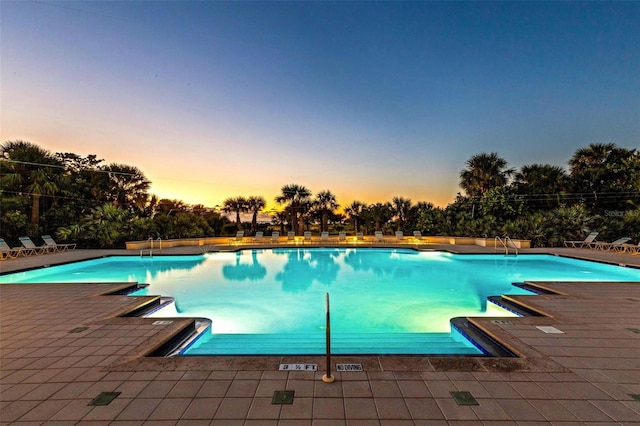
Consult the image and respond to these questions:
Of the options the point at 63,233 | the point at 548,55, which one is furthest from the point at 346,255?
the point at 63,233

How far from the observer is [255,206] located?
19062 millimetres

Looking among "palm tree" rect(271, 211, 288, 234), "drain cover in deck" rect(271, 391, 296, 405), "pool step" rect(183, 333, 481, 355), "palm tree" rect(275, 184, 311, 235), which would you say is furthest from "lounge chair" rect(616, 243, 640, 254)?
"palm tree" rect(271, 211, 288, 234)

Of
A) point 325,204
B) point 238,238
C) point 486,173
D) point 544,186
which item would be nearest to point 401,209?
point 325,204

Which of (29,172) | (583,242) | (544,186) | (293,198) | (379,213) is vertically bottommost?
(583,242)

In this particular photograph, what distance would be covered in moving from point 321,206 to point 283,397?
62.4 feet

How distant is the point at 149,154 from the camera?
595 inches

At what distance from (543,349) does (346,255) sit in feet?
31.8

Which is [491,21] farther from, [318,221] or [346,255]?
[318,221]

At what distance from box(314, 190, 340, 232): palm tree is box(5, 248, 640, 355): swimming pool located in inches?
346

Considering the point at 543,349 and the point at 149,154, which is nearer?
the point at 543,349

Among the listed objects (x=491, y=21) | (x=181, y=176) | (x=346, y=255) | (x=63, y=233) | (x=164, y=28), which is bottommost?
(x=346, y=255)

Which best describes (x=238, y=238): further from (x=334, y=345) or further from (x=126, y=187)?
(x=334, y=345)

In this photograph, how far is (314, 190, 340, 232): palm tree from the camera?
20.7 meters

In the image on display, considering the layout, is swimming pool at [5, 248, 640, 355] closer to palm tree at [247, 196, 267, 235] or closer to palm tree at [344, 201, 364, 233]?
palm tree at [247, 196, 267, 235]
